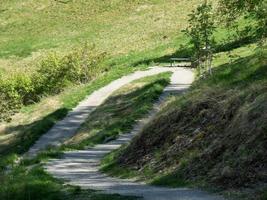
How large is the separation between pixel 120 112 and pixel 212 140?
18047 millimetres

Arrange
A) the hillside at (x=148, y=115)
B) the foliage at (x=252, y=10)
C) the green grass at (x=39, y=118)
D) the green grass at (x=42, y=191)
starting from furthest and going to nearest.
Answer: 1. the green grass at (x=39, y=118)
2. the foliage at (x=252, y=10)
3. the hillside at (x=148, y=115)
4. the green grass at (x=42, y=191)

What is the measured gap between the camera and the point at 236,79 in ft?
65.8

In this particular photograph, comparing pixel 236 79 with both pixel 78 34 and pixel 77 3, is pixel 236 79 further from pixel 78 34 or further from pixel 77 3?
pixel 77 3

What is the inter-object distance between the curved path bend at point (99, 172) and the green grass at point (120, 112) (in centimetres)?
48

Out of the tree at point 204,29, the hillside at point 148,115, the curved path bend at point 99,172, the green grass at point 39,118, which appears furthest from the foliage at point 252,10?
the tree at point 204,29

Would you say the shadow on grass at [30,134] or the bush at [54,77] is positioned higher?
the shadow on grass at [30,134]

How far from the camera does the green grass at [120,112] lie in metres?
28.2

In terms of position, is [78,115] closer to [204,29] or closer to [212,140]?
[204,29]

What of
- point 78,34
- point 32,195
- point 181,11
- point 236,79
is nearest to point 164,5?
point 181,11

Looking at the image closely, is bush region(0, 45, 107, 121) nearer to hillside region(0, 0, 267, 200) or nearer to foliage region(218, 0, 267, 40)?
hillside region(0, 0, 267, 200)

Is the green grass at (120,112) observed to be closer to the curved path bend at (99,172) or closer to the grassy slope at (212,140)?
the curved path bend at (99,172)

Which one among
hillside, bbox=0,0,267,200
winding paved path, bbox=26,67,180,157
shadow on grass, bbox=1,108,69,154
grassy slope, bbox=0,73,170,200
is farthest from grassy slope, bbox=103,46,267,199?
shadow on grass, bbox=1,108,69,154

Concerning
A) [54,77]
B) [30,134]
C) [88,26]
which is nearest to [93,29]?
[88,26]

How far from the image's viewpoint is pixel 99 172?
19.8m
